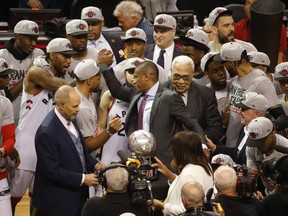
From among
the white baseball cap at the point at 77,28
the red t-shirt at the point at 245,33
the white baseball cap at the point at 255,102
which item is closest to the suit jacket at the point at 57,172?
the white baseball cap at the point at 255,102

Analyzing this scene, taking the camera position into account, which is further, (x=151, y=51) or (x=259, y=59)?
(x=151, y=51)

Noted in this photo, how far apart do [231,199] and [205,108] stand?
6.41 feet

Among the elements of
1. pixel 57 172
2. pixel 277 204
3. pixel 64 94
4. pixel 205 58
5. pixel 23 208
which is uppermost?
pixel 64 94

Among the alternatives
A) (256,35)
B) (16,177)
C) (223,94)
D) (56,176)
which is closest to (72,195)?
(56,176)

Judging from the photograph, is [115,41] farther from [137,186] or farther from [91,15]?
[137,186]

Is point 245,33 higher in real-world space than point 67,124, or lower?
lower

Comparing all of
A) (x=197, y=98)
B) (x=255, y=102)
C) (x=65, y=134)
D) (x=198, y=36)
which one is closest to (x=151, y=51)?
(x=198, y=36)

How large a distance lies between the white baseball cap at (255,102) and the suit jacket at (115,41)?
1.99 m

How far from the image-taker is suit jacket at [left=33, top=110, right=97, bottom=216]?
8.56 m

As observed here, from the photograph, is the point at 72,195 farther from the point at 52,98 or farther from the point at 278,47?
the point at 278,47

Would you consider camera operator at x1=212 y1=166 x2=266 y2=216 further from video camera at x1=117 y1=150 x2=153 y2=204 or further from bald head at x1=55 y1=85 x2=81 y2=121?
bald head at x1=55 y1=85 x2=81 y2=121

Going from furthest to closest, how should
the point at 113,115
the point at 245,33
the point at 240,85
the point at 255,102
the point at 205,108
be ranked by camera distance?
the point at 245,33 < the point at 113,115 < the point at 240,85 < the point at 205,108 < the point at 255,102

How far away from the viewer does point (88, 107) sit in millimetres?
9219

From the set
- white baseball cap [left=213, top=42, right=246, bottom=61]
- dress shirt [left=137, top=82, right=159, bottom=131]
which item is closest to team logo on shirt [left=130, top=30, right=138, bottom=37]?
white baseball cap [left=213, top=42, right=246, bottom=61]
